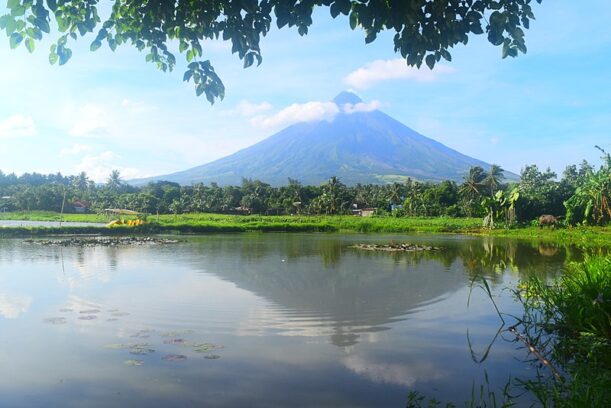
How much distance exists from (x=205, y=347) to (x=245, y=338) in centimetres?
56

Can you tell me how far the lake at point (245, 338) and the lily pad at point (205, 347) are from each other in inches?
→ 0.5

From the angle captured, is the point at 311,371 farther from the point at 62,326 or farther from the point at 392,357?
the point at 62,326

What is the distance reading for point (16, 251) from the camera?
652 inches

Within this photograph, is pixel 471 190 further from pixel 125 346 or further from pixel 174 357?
pixel 174 357

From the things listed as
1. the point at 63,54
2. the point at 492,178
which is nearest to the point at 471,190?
the point at 492,178

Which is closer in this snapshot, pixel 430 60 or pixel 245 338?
pixel 430 60

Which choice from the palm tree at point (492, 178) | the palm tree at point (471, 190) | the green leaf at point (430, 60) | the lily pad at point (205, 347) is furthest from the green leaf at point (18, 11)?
the palm tree at point (492, 178)

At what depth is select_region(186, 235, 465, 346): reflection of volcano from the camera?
6.56 m

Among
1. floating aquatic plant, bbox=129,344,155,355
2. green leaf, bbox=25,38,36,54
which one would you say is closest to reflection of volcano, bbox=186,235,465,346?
floating aquatic plant, bbox=129,344,155,355

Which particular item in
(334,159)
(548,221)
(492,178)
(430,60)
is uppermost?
(334,159)

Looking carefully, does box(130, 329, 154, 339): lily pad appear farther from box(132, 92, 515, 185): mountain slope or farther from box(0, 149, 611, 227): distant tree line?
box(132, 92, 515, 185): mountain slope

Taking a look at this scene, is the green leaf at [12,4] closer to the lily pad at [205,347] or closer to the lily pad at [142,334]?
the lily pad at [205,347]

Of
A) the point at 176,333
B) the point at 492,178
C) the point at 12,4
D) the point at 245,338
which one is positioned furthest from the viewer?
the point at 492,178

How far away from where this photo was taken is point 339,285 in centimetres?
970
